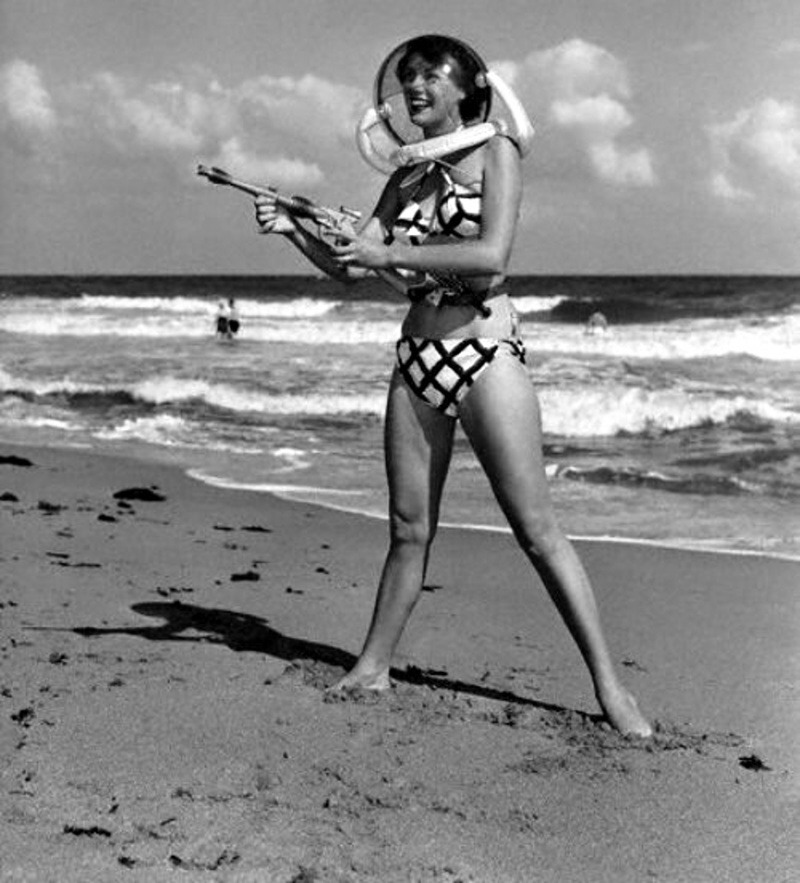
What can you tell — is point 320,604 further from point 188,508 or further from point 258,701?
point 188,508

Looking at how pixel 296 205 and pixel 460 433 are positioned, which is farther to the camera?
pixel 460 433

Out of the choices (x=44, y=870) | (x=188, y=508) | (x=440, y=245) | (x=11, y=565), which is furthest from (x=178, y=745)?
(x=188, y=508)

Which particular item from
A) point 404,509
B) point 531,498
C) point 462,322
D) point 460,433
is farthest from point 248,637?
point 460,433

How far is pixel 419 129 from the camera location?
12.0 ft

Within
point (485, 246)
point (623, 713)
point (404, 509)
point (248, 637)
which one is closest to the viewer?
point (485, 246)

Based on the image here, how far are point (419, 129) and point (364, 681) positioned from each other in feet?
5.32

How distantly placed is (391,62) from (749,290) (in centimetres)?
6306

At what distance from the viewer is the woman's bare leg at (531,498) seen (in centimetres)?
359

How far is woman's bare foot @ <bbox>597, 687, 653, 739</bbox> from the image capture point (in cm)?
364

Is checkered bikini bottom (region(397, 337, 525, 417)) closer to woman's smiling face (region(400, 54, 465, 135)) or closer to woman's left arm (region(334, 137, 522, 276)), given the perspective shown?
woman's left arm (region(334, 137, 522, 276))

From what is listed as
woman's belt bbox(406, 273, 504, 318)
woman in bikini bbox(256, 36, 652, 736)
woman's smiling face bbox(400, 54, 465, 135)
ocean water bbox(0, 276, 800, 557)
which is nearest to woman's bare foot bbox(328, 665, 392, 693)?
woman in bikini bbox(256, 36, 652, 736)

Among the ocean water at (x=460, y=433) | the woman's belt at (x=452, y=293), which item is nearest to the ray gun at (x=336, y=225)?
the woman's belt at (x=452, y=293)

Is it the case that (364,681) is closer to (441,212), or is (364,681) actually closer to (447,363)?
(447,363)

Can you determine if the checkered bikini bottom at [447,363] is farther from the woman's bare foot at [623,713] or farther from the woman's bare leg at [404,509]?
the woman's bare foot at [623,713]
